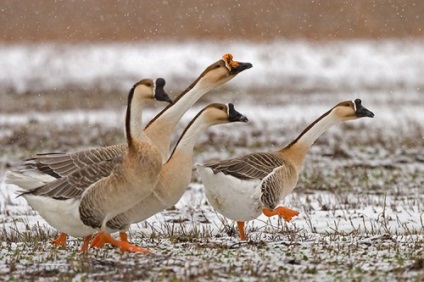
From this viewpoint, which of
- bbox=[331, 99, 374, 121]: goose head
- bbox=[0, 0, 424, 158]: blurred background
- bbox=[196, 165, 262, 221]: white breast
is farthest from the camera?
bbox=[0, 0, 424, 158]: blurred background

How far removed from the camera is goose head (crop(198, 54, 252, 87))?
7.60m

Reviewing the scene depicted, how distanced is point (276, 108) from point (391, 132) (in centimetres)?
567

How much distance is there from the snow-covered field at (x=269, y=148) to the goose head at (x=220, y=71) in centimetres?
150

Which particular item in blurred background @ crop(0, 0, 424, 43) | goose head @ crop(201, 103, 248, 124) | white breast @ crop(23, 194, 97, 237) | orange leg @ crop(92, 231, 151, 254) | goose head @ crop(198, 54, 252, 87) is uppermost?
blurred background @ crop(0, 0, 424, 43)

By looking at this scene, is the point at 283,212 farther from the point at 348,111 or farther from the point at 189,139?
the point at 348,111

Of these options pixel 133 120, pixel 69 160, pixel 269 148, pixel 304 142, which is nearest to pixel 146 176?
pixel 133 120

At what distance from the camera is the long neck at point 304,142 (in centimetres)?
859

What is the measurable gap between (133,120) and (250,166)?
159 cm

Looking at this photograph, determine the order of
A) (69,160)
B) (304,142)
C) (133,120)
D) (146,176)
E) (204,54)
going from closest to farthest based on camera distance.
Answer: (146,176) → (133,120) → (69,160) → (304,142) → (204,54)

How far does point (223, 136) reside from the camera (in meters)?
17.4

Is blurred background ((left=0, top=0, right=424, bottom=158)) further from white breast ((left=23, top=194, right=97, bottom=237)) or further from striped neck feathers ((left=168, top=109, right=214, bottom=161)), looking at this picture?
white breast ((left=23, top=194, right=97, bottom=237))

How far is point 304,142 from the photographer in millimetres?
8656

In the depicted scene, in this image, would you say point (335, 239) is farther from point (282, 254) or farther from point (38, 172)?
point (38, 172)

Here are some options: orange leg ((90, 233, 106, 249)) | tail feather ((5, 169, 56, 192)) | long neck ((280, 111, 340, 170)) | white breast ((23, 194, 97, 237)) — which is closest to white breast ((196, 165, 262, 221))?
long neck ((280, 111, 340, 170))
